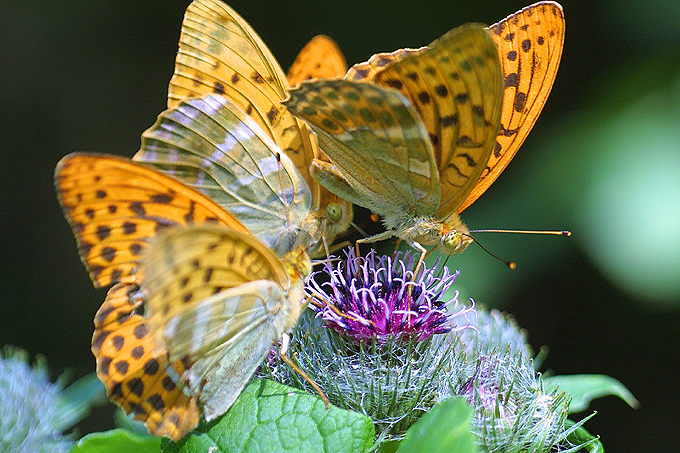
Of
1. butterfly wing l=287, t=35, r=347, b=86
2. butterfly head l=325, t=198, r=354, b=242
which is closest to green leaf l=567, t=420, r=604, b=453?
butterfly head l=325, t=198, r=354, b=242

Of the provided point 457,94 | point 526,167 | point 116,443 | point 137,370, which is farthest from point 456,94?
point 526,167

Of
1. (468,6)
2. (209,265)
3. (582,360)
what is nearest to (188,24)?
(209,265)

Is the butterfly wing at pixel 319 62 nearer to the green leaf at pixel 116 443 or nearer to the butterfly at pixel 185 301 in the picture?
the butterfly at pixel 185 301

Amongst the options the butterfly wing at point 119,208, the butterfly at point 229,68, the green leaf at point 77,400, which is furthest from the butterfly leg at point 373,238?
the green leaf at point 77,400

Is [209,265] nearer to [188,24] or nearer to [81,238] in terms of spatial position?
[81,238]

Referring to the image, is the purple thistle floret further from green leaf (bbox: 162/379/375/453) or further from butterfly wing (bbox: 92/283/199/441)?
butterfly wing (bbox: 92/283/199/441)

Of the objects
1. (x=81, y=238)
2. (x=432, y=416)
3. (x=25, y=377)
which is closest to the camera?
(x=432, y=416)
